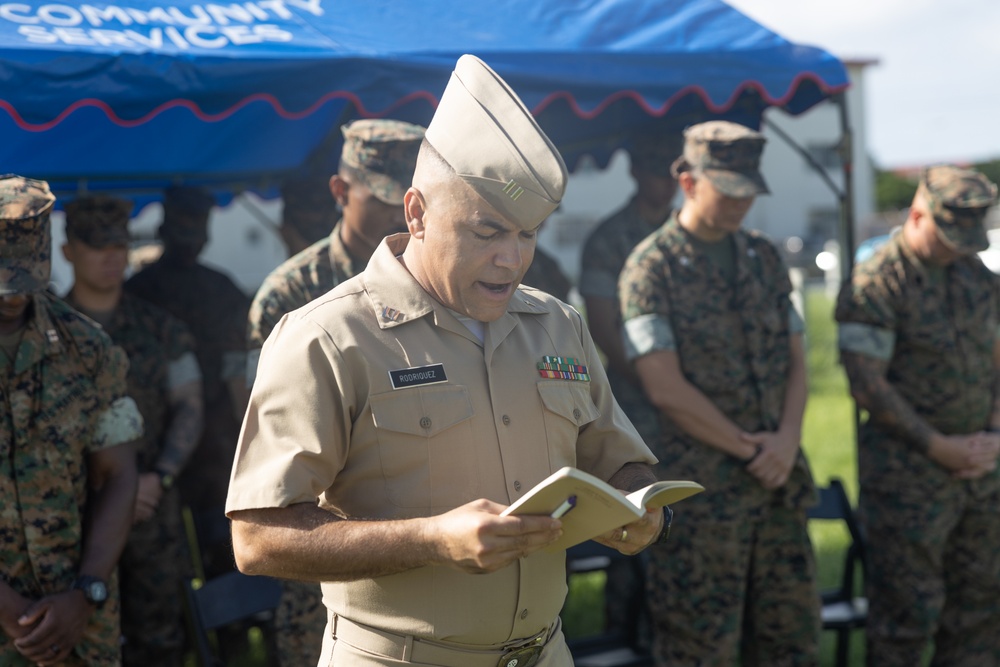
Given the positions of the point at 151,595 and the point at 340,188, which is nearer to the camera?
the point at 340,188

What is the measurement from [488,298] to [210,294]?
3254 millimetres

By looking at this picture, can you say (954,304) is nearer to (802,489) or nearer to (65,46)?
(802,489)

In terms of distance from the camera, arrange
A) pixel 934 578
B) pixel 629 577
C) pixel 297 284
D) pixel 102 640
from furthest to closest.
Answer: pixel 629 577, pixel 934 578, pixel 297 284, pixel 102 640

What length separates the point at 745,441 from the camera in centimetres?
375

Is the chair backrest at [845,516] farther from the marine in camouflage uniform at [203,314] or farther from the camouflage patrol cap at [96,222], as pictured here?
the camouflage patrol cap at [96,222]

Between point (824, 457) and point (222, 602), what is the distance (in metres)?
6.77

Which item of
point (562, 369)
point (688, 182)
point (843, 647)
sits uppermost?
point (688, 182)

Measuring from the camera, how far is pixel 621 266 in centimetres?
500

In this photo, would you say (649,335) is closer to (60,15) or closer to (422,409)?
(422,409)

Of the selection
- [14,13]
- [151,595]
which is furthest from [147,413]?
[14,13]

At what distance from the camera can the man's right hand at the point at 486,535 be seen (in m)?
1.67

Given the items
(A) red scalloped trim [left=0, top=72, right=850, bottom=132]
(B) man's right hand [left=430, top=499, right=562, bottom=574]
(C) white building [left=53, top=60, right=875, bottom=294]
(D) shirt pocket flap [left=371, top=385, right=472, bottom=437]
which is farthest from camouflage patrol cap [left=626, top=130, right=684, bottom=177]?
(C) white building [left=53, top=60, right=875, bottom=294]

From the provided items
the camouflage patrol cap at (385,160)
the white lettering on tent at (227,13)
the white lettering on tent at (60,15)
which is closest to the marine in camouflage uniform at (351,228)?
the camouflage patrol cap at (385,160)

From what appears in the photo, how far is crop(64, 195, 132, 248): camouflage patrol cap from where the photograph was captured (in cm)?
401
